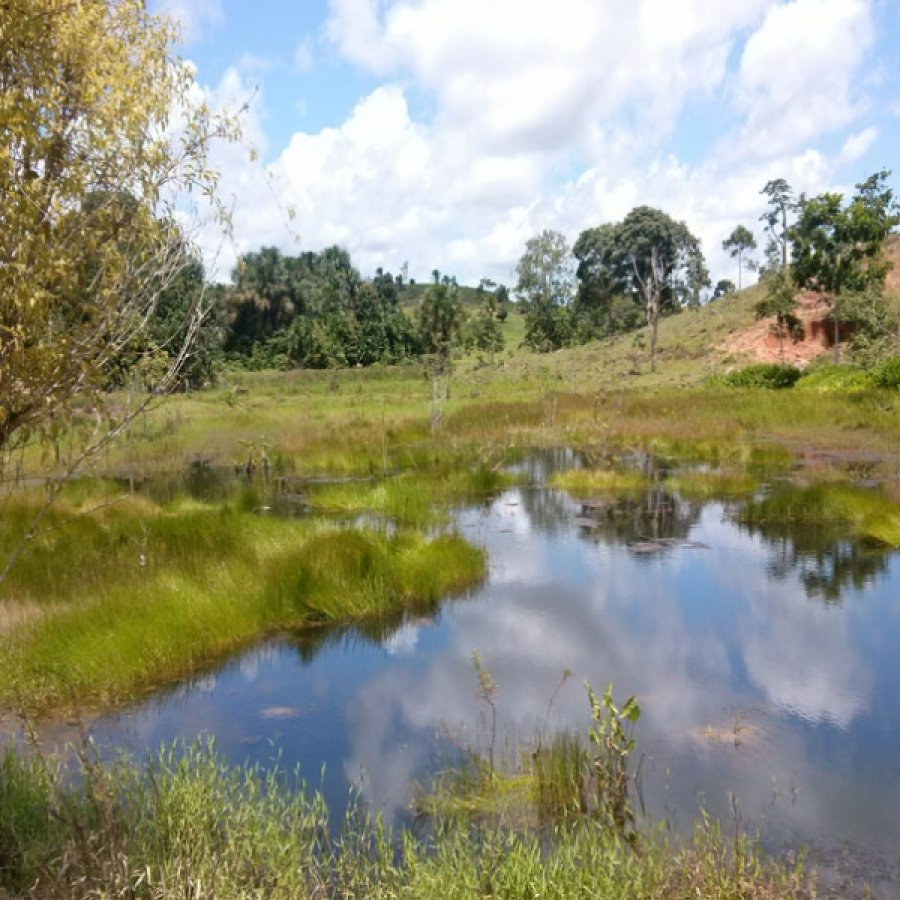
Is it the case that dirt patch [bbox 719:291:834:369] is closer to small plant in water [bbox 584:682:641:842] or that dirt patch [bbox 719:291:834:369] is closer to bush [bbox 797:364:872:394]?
bush [bbox 797:364:872:394]

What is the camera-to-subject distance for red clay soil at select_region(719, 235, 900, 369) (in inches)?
1943

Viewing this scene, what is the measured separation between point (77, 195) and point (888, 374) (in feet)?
97.4

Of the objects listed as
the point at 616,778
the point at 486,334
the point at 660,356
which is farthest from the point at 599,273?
the point at 616,778

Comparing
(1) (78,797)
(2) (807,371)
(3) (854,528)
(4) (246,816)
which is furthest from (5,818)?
(2) (807,371)

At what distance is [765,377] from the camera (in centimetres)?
3912

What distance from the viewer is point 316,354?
61375mm

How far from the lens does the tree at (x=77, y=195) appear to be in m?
4.61

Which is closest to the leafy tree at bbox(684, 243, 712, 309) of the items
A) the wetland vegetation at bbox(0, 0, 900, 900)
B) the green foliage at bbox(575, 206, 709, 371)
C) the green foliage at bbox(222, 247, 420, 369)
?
the green foliage at bbox(575, 206, 709, 371)

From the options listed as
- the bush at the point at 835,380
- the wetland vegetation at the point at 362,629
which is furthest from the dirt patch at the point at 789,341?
the wetland vegetation at the point at 362,629

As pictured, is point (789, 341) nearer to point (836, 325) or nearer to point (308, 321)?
point (836, 325)

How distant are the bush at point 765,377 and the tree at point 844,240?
6.12 meters

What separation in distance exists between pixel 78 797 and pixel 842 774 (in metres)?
5.63

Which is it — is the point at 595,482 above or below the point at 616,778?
above

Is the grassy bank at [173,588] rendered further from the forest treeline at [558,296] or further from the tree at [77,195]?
the forest treeline at [558,296]
